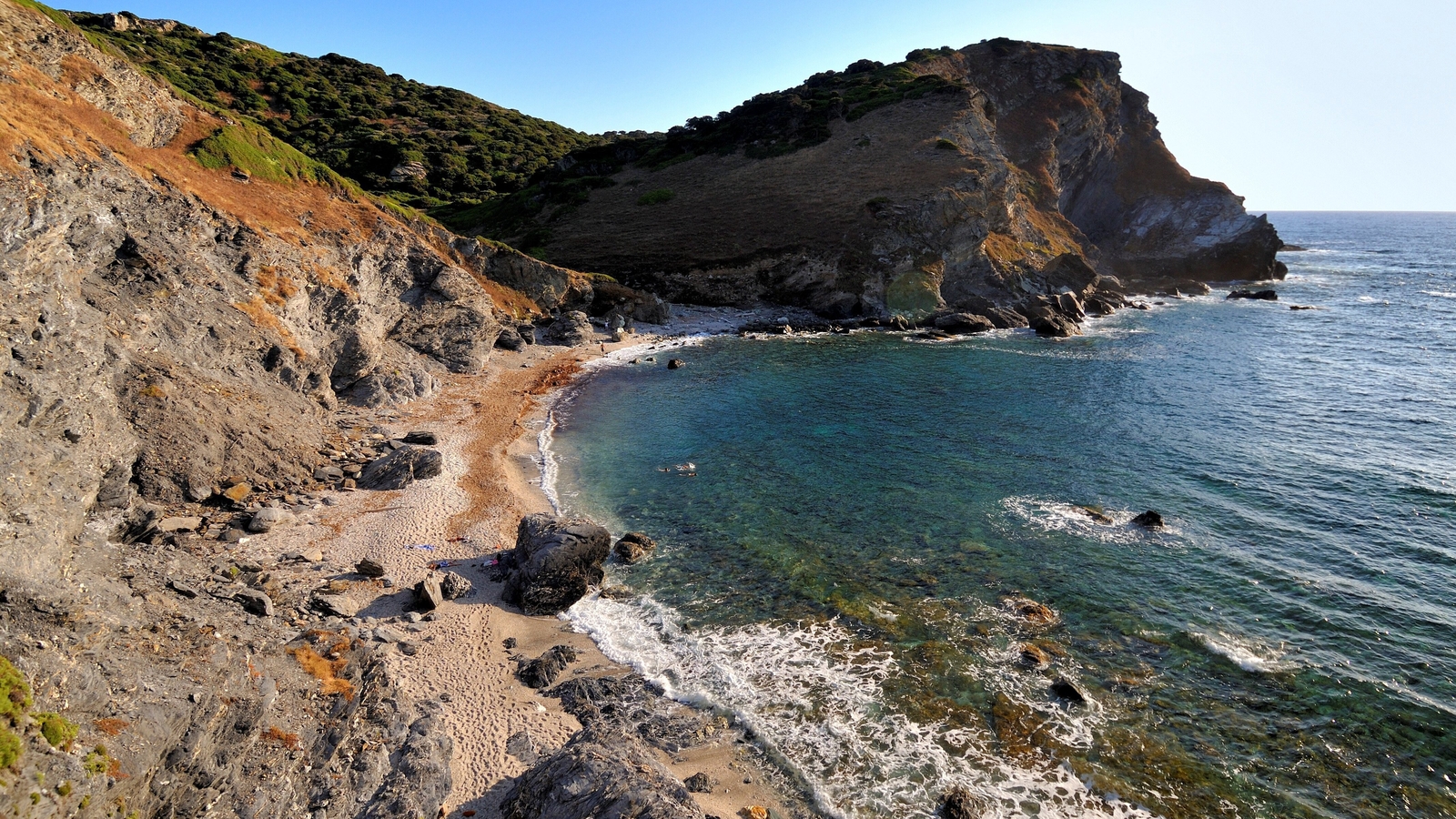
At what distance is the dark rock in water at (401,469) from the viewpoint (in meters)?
27.2

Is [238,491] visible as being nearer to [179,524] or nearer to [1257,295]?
[179,524]

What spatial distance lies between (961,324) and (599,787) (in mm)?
61112

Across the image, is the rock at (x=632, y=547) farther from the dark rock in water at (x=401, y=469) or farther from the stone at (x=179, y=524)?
the stone at (x=179, y=524)

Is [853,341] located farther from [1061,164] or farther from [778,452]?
[1061,164]

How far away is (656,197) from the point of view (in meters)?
83.8

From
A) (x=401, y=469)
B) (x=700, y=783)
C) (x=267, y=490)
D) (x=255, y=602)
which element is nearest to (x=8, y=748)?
(x=255, y=602)

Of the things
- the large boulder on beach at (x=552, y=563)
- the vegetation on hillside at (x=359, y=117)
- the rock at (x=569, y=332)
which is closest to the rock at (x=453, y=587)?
the large boulder on beach at (x=552, y=563)

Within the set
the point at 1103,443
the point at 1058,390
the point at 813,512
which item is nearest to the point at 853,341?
the point at 1058,390

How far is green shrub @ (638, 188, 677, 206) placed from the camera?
3285 inches

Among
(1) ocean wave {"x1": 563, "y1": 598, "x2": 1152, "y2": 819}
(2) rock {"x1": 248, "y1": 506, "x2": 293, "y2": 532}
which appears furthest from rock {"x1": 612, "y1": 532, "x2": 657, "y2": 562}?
(2) rock {"x1": 248, "y1": 506, "x2": 293, "y2": 532}

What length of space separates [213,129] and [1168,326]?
81932 mm

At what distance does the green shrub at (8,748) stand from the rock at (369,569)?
12.5 meters

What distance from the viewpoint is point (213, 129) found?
36469mm

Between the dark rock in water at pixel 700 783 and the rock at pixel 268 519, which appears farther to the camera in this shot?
the rock at pixel 268 519
